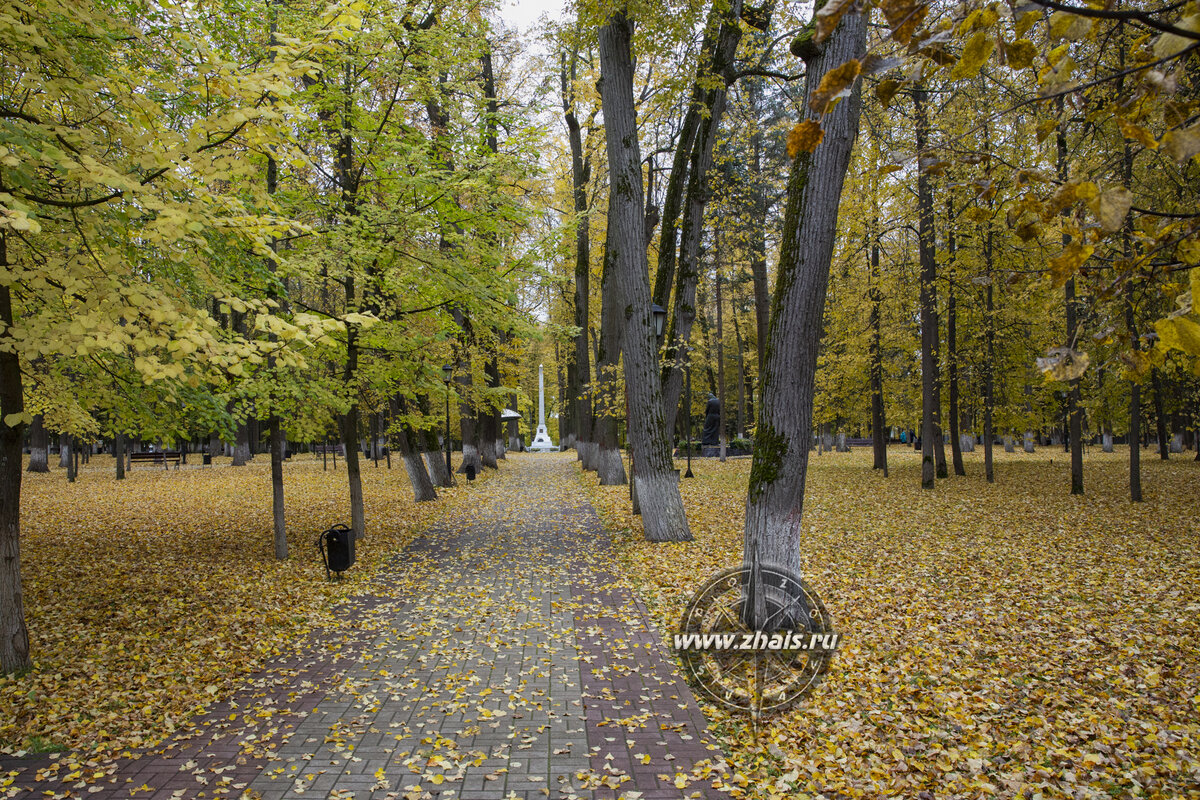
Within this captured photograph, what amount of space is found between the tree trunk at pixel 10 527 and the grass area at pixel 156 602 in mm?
231

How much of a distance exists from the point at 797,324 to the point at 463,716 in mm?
3900

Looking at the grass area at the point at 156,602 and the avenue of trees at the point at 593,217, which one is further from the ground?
the avenue of trees at the point at 593,217

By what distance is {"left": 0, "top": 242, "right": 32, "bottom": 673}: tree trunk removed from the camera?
16.8 feet

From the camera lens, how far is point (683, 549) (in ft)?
31.2

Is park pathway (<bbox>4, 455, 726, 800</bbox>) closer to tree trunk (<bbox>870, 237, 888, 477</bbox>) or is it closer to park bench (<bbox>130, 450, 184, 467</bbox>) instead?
tree trunk (<bbox>870, 237, 888, 477</bbox>)

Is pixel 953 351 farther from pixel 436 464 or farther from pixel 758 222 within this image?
pixel 436 464

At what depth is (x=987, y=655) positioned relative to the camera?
529cm

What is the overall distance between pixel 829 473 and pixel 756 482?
1646 centimetres

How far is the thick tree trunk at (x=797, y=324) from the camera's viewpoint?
5301 millimetres

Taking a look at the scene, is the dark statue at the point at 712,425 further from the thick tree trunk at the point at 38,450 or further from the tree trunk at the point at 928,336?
the thick tree trunk at the point at 38,450

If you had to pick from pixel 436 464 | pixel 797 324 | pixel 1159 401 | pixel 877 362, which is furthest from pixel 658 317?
pixel 1159 401

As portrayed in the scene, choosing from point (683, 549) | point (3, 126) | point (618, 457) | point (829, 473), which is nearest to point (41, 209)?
point (3, 126)

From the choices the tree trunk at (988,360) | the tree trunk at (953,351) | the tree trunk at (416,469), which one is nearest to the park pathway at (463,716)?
the tree trunk at (416,469)

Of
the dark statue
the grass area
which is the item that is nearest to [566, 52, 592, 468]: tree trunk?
the dark statue
